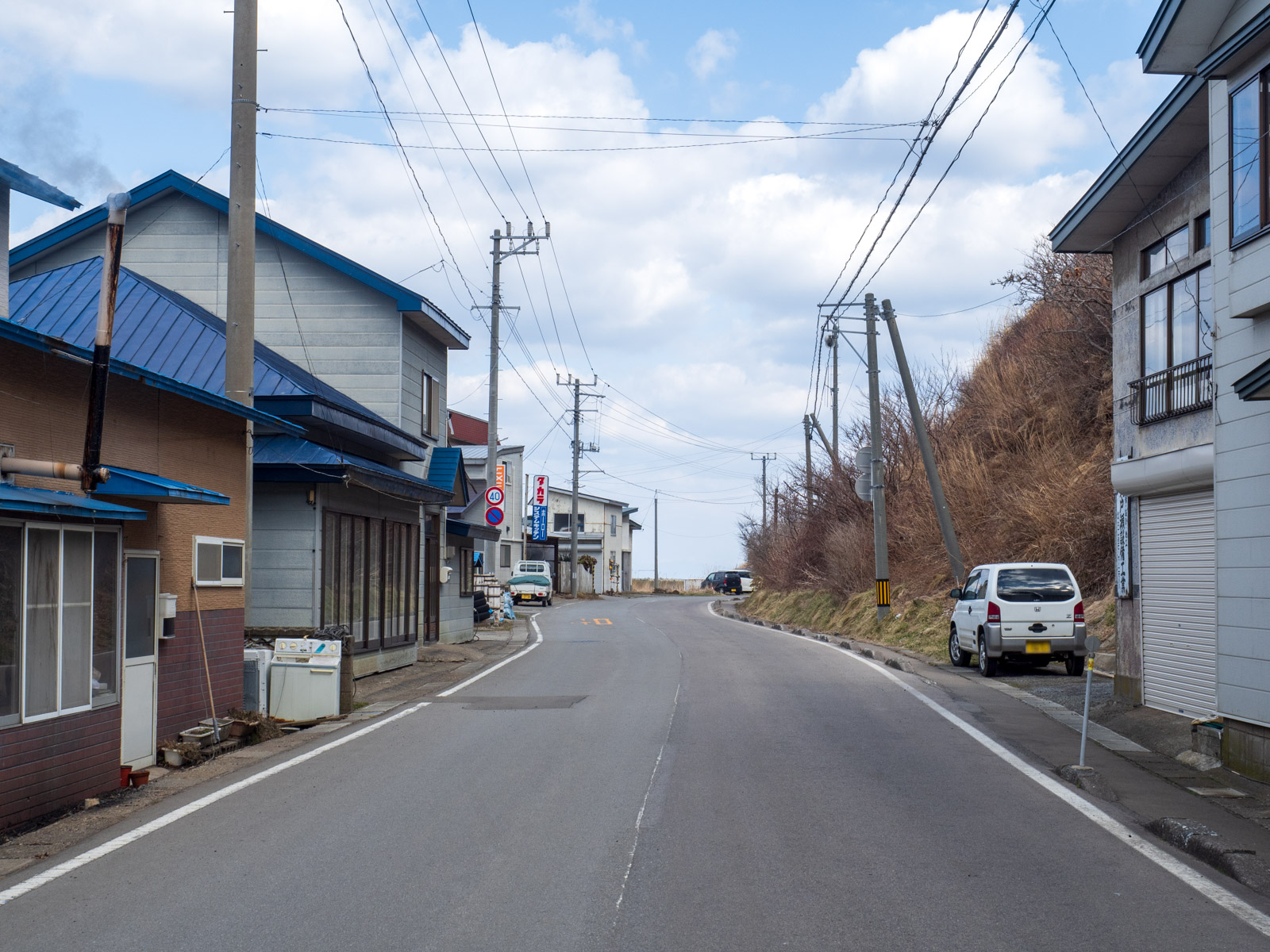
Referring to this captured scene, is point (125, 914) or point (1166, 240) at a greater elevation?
point (1166, 240)

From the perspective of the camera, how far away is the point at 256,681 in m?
13.2

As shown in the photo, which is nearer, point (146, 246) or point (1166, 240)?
point (1166, 240)

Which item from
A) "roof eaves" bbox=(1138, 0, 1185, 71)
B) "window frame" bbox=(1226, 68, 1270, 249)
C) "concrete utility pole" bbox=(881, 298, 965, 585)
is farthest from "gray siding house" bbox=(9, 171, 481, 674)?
"window frame" bbox=(1226, 68, 1270, 249)

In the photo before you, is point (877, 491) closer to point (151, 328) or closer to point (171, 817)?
point (151, 328)

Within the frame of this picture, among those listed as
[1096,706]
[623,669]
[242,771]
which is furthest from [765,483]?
[242,771]

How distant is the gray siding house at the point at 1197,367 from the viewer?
30.5 ft

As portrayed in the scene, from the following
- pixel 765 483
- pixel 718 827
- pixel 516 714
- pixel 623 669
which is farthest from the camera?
pixel 765 483

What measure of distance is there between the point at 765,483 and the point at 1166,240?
56.1 m

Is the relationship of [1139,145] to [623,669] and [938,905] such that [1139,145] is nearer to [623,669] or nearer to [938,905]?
[938,905]

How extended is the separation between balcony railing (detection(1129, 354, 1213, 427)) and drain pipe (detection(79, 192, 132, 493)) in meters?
10.0

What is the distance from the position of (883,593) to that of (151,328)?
18549mm

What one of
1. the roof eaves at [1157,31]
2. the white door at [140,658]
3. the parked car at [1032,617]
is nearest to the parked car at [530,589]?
the parked car at [1032,617]

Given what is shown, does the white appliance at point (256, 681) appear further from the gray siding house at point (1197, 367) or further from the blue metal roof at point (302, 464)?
the gray siding house at point (1197, 367)

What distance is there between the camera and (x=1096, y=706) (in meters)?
13.8
